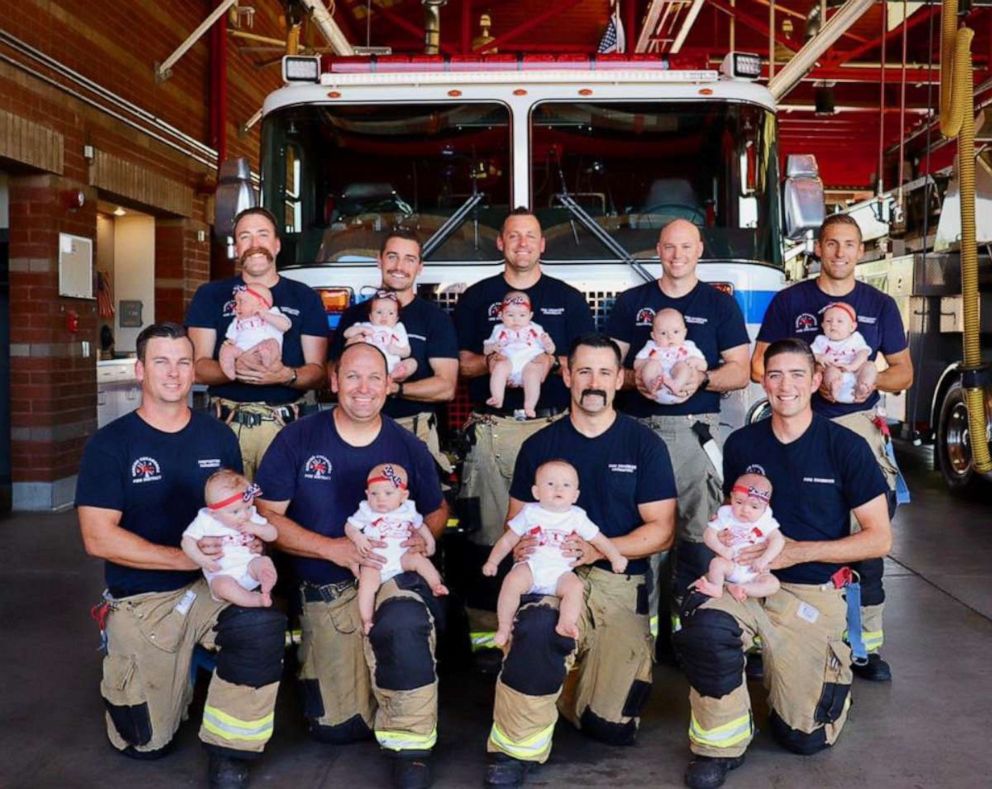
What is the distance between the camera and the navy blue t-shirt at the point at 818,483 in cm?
376

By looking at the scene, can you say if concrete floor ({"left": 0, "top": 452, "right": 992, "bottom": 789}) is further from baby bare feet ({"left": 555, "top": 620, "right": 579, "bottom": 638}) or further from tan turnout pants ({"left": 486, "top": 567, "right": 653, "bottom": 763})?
baby bare feet ({"left": 555, "top": 620, "right": 579, "bottom": 638})

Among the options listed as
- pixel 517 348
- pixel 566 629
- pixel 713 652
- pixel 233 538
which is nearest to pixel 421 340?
pixel 517 348

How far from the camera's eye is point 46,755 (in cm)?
376

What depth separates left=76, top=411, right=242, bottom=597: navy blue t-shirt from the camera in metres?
3.67

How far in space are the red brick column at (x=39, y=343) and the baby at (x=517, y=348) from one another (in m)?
4.68

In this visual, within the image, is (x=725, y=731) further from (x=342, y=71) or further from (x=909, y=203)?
(x=909, y=203)

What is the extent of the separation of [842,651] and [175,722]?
2231 mm

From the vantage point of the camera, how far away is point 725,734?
11.5 feet

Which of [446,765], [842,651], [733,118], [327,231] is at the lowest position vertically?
[446,765]

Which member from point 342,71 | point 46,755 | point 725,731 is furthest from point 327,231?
point 725,731

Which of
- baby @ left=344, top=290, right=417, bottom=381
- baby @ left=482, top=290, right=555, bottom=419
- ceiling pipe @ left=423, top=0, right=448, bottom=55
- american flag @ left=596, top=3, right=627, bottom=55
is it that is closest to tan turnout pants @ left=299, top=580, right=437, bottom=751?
baby @ left=344, top=290, right=417, bottom=381

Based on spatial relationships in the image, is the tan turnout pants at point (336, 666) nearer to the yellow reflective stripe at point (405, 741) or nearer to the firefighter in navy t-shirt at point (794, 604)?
the yellow reflective stripe at point (405, 741)

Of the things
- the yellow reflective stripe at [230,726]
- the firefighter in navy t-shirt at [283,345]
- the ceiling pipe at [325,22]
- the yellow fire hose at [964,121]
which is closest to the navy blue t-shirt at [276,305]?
the firefighter in navy t-shirt at [283,345]

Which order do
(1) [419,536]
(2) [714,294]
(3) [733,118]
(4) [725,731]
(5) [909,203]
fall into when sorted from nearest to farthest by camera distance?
(4) [725,731] < (1) [419,536] < (2) [714,294] < (3) [733,118] < (5) [909,203]
